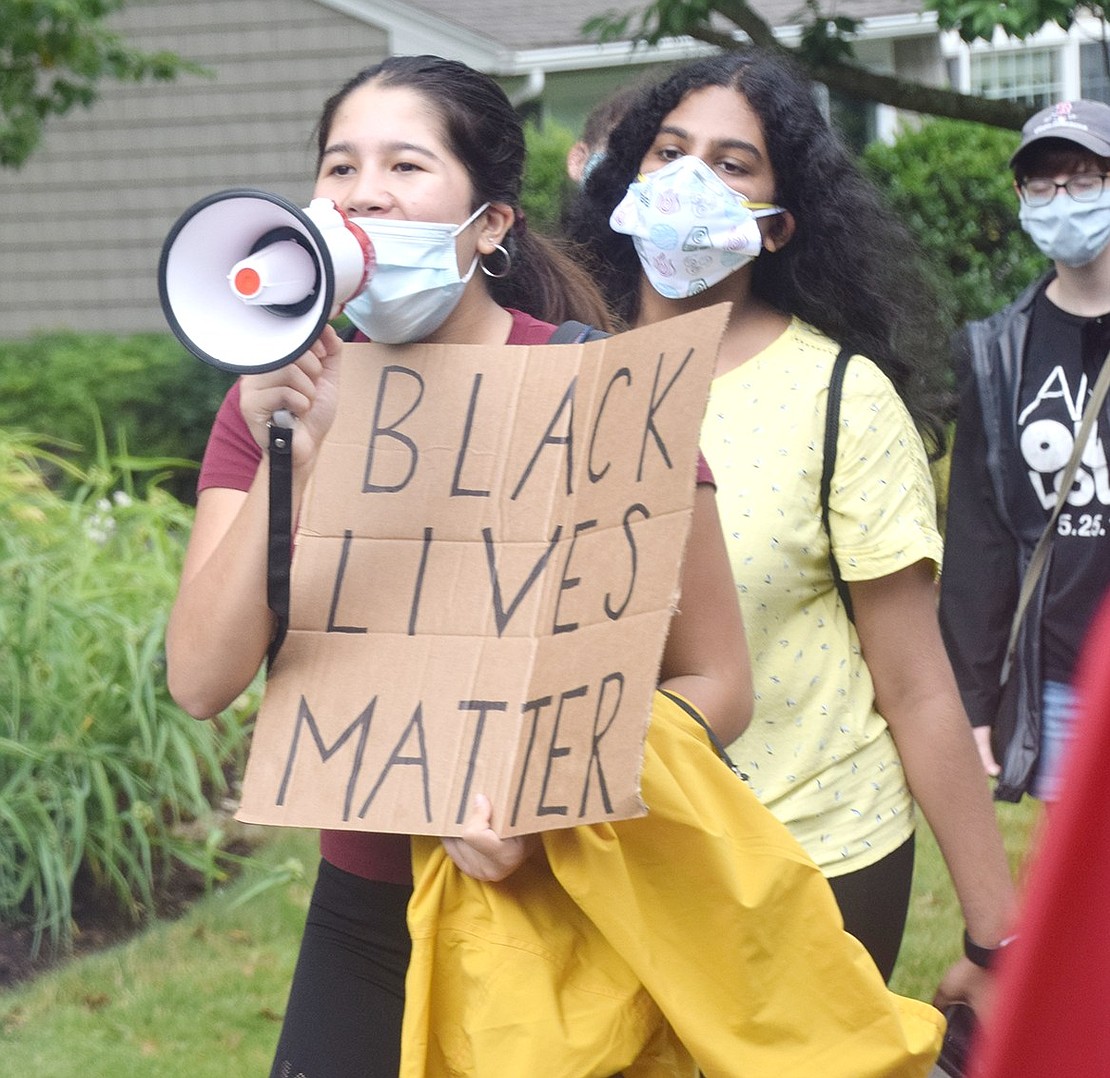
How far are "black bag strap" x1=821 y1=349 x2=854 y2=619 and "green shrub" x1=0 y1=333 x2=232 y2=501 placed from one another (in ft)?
Result: 32.5

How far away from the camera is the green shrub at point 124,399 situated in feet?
40.3

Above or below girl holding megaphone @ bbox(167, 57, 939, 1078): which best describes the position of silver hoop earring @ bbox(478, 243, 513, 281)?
above

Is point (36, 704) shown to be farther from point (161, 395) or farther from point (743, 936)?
point (161, 395)

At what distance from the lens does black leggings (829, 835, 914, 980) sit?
8.53 ft

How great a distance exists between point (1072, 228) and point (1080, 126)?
26 centimetres

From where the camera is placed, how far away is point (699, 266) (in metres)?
2.89

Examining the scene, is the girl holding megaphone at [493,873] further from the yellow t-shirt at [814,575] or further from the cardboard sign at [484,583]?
the yellow t-shirt at [814,575]

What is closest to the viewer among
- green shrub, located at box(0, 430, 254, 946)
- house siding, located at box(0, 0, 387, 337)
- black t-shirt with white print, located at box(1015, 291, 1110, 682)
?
black t-shirt with white print, located at box(1015, 291, 1110, 682)

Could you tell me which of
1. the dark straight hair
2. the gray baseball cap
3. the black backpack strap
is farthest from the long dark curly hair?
the gray baseball cap

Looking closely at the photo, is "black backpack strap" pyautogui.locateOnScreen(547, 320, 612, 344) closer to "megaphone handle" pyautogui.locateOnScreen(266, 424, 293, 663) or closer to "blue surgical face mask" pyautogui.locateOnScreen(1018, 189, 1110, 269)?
"megaphone handle" pyautogui.locateOnScreen(266, 424, 293, 663)

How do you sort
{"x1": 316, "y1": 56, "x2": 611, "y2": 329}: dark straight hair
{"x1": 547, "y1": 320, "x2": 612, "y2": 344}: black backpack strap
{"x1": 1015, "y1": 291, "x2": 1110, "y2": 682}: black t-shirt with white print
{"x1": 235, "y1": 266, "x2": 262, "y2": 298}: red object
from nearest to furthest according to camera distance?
{"x1": 235, "y1": 266, "x2": 262, "y2": 298}: red object
{"x1": 547, "y1": 320, "x2": 612, "y2": 344}: black backpack strap
{"x1": 316, "y1": 56, "x2": 611, "y2": 329}: dark straight hair
{"x1": 1015, "y1": 291, "x2": 1110, "y2": 682}: black t-shirt with white print

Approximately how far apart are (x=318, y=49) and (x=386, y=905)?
12.5 m

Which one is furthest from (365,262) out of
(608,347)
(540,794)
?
(540,794)

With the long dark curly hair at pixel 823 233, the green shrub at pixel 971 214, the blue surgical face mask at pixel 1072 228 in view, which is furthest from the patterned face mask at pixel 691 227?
the green shrub at pixel 971 214
